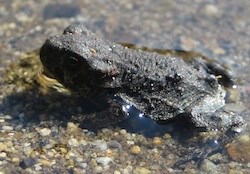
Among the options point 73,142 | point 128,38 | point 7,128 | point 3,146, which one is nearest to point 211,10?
point 128,38

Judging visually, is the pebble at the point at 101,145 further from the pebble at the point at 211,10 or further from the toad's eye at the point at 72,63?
the pebble at the point at 211,10

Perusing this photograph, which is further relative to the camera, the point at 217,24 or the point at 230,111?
the point at 217,24

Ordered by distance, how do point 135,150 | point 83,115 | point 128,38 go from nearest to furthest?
point 135,150 → point 83,115 → point 128,38

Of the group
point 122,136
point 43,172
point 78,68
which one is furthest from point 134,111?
point 43,172

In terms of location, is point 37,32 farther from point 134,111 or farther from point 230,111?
point 230,111

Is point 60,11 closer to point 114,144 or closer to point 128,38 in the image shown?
point 128,38

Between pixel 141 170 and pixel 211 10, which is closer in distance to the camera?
pixel 141 170
